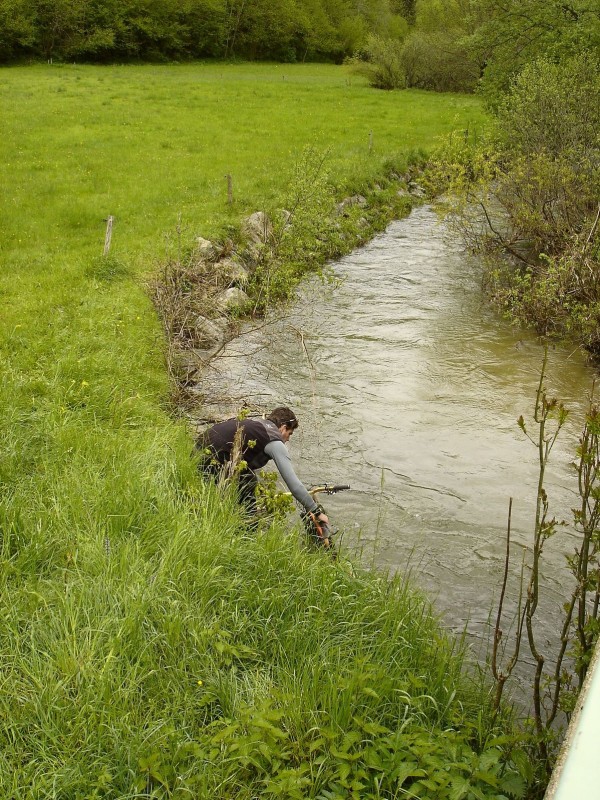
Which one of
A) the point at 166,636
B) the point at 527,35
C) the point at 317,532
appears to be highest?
the point at 527,35

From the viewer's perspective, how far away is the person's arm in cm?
623

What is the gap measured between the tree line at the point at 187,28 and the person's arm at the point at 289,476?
45.3 meters

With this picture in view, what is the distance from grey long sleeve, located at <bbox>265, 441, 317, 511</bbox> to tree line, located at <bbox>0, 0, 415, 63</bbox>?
45277mm

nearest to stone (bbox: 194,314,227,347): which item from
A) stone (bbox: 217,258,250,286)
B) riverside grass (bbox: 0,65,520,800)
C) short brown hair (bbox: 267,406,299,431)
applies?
stone (bbox: 217,258,250,286)

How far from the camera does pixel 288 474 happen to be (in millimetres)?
6219

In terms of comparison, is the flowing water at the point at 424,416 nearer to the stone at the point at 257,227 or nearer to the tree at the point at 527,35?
the stone at the point at 257,227

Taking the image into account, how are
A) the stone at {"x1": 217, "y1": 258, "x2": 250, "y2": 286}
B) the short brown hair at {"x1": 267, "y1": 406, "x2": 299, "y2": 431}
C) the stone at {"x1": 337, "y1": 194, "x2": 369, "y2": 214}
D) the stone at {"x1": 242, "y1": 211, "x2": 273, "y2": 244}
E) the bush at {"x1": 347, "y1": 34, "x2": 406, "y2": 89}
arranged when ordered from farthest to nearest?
the bush at {"x1": 347, "y1": 34, "x2": 406, "y2": 89} < the stone at {"x1": 337, "y1": 194, "x2": 369, "y2": 214} < the stone at {"x1": 242, "y1": 211, "x2": 273, "y2": 244} < the stone at {"x1": 217, "y1": 258, "x2": 250, "y2": 286} < the short brown hair at {"x1": 267, "y1": 406, "x2": 299, "y2": 431}

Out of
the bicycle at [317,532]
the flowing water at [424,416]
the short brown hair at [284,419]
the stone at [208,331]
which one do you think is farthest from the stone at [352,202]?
the bicycle at [317,532]

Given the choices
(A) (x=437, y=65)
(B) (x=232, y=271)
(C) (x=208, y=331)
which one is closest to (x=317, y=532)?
(C) (x=208, y=331)

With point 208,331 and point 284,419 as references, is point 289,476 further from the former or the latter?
point 208,331

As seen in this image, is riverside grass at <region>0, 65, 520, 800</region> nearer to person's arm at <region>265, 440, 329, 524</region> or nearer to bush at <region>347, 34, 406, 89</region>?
person's arm at <region>265, 440, 329, 524</region>

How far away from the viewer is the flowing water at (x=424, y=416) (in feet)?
23.6

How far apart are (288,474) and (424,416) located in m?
4.40

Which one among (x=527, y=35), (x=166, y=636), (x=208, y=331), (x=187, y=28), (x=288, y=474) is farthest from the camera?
(x=187, y=28)
